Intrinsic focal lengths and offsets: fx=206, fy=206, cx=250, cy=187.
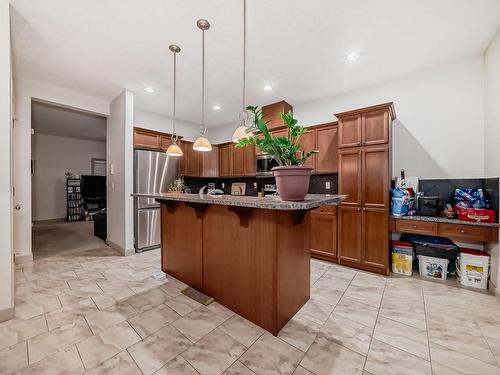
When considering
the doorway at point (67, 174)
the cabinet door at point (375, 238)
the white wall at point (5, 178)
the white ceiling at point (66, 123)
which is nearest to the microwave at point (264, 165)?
the cabinet door at point (375, 238)

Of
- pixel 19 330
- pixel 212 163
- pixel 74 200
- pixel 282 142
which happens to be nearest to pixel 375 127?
pixel 282 142

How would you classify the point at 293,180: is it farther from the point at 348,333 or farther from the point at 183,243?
the point at 183,243

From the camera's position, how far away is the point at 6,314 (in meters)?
1.87

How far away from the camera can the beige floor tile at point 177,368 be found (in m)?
1.36

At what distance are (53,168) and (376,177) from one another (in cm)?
943

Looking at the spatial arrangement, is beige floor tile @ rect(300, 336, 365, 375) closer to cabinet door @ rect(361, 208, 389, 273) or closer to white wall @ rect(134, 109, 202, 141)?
cabinet door @ rect(361, 208, 389, 273)

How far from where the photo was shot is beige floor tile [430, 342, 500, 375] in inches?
54.2

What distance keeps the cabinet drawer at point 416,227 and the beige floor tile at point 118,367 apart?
3247mm

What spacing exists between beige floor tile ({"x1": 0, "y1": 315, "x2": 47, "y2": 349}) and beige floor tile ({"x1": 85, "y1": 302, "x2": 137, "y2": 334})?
340 mm

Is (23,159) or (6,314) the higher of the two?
(23,159)

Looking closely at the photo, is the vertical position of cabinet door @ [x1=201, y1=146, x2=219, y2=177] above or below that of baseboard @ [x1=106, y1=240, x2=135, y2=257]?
above

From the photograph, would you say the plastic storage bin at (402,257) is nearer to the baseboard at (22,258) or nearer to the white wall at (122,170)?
the white wall at (122,170)

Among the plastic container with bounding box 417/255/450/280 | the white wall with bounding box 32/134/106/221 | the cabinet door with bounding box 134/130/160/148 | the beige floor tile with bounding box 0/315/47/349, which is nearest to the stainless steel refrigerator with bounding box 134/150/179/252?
the cabinet door with bounding box 134/130/160/148

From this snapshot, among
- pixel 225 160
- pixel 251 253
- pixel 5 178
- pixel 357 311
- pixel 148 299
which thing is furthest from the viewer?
pixel 225 160
